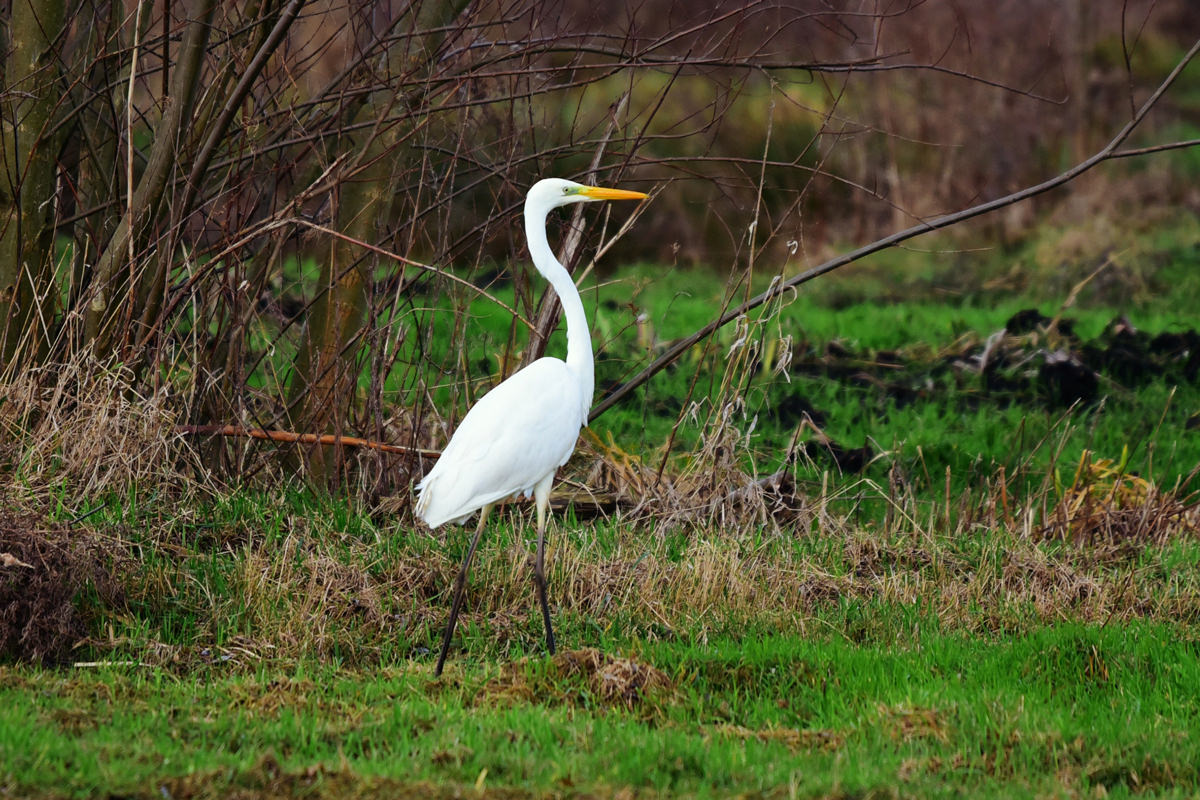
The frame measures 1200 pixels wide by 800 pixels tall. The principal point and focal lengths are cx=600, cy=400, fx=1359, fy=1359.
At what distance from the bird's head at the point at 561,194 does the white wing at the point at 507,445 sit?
2.03 ft

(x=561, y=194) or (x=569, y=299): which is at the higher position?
(x=561, y=194)

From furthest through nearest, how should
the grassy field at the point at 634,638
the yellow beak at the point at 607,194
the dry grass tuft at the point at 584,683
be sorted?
the yellow beak at the point at 607,194, the dry grass tuft at the point at 584,683, the grassy field at the point at 634,638

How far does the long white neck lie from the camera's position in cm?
504

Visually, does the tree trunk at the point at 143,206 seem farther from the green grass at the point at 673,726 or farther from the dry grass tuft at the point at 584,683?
the dry grass tuft at the point at 584,683

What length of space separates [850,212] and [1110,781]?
1145 cm

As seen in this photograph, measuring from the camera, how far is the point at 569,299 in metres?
5.03

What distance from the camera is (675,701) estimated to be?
4.21 m

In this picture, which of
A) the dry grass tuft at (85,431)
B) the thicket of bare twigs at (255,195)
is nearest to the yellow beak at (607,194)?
the thicket of bare twigs at (255,195)

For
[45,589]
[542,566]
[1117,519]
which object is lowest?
[1117,519]

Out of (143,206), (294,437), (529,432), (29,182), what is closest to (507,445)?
(529,432)

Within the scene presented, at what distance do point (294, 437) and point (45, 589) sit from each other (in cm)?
158

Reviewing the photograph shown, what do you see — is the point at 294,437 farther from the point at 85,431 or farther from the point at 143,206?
the point at 143,206

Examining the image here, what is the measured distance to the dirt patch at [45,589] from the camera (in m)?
4.43

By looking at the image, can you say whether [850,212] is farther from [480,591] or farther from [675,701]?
[675,701]
